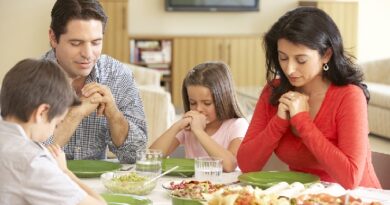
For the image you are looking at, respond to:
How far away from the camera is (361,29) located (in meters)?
10.6

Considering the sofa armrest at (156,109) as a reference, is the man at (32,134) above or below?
above

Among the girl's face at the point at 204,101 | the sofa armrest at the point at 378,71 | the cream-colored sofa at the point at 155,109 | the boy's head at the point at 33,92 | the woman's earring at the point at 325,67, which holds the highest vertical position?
the boy's head at the point at 33,92

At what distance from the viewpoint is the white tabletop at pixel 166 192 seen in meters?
2.37

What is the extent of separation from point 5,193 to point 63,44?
1.15 meters

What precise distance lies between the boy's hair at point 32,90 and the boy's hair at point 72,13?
1004 millimetres

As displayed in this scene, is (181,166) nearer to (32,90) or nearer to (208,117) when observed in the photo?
(208,117)

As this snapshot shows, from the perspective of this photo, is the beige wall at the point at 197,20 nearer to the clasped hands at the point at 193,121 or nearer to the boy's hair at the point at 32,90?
the clasped hands at the point at 193,121

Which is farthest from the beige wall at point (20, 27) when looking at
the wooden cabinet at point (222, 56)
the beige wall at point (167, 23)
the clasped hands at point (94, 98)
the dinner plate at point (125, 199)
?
the dinner plate at point (125, 199)

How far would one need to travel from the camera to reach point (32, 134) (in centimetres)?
194

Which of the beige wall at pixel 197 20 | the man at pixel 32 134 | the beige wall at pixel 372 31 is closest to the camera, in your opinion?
the man at pixel 32 134

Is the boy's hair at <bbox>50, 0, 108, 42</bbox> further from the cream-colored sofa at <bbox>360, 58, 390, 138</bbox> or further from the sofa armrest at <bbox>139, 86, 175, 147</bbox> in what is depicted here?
the cream-colored sofa at <bbox>360, 58, 390, 138</bbox>

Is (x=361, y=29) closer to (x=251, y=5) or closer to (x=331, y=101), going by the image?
(x=251, y=5)

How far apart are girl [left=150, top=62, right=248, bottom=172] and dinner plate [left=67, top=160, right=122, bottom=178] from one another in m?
0.39

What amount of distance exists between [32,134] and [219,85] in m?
1.38
